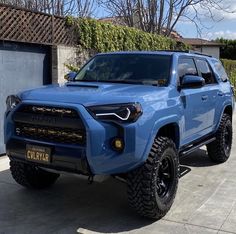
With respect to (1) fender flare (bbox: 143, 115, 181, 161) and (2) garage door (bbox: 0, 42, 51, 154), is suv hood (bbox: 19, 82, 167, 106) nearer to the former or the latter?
(1) fender flare (bbox: 143, 115, 181, 161)

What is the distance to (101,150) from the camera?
4453mm

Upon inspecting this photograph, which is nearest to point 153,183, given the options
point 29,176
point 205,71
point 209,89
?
point 29,176

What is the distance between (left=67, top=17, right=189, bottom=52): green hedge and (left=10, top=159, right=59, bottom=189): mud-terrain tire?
477 cm

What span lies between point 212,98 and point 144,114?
2.67 m

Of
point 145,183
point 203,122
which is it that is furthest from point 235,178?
point 145,183

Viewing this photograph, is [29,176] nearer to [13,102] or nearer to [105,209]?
A: [105,209]

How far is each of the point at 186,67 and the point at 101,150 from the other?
2507 mm

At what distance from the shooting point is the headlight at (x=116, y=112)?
4516 mm

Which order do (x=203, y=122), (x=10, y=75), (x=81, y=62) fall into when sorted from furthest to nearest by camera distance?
1. (x=81, y=62)
2. (x=10, y=75)
3. (x=203, y=122)

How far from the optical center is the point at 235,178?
7094 millimetres

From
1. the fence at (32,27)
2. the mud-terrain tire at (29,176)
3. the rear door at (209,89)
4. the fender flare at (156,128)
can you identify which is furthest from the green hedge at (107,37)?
the fender flare at (156,128)

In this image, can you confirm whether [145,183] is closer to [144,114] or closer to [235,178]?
[144,114]

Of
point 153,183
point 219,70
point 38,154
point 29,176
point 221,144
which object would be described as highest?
point 219,70

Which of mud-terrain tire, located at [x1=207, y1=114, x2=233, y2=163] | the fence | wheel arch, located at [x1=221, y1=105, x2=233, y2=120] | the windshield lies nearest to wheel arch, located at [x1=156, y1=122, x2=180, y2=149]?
the windshield
